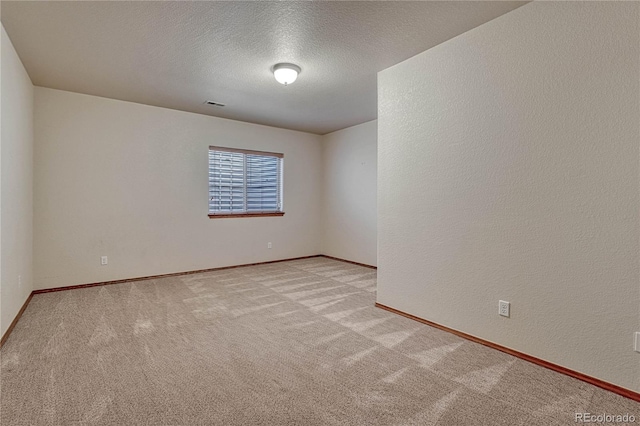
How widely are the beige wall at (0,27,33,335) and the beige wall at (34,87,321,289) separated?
0.78ft

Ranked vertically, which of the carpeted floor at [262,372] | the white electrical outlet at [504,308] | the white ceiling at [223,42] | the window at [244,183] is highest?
the white ceiling at [223,42]

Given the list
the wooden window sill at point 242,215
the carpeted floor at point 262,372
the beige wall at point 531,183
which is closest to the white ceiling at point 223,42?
the beige wall at point 531,183

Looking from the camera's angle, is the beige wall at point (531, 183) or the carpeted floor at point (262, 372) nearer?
the carpeted floor at point (262, 372)

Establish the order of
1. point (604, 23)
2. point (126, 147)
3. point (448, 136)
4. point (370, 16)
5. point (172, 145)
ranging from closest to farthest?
point (604, 23) < point (370, 16) < point (448, 136) < point (126, 147) < point (172, 145)

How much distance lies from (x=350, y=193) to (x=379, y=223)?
2568 mm

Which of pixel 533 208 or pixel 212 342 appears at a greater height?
pixel 533 208

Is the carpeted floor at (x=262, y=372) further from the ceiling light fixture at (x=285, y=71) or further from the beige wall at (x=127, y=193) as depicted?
the ceiling light fixture at (x=285, y=71)

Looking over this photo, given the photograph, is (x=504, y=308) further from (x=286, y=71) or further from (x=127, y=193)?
(x=127, y=193)

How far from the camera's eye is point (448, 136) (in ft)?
9.00

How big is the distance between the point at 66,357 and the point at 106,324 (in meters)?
0.64

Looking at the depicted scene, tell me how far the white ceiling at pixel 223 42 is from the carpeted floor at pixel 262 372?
249cm

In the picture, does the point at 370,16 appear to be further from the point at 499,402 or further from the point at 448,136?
the point at 499,402

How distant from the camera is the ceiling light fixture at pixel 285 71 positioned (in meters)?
3.14

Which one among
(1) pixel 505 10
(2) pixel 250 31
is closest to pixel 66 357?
(2) pixel 250 31
